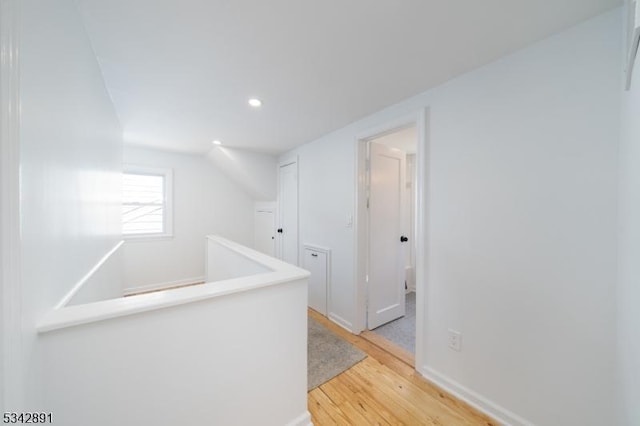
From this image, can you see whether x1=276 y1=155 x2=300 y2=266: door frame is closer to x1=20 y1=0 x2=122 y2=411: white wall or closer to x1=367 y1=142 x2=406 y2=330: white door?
x1=367 y1=142 x2=406 y2=330: white door

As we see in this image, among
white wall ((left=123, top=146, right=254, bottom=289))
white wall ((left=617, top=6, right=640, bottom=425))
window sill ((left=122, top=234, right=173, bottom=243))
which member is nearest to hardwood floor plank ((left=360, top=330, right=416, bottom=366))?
white wall ((left=617, top=6, right=640, bottom=425))

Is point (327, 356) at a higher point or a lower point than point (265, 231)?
lower

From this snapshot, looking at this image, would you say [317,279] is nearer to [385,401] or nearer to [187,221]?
[385,401]

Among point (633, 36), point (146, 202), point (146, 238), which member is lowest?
point (146, 238)

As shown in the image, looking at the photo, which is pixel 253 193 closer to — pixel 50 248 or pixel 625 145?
pixel 50 248

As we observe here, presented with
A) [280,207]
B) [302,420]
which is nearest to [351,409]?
[302,420]

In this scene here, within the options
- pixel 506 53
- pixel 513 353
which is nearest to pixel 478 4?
pixel 506 53

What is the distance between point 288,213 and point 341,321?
5.52 ft

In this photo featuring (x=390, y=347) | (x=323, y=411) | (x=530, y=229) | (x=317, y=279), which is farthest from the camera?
(x=317, y=279)

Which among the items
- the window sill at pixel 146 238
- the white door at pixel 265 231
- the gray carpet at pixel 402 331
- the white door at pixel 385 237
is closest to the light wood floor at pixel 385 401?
the gray carpet at pixel 402 331

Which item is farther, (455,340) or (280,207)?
(280,207)

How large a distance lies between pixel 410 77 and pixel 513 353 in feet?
5.99

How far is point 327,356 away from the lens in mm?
1987

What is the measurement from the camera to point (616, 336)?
3.39 ft
